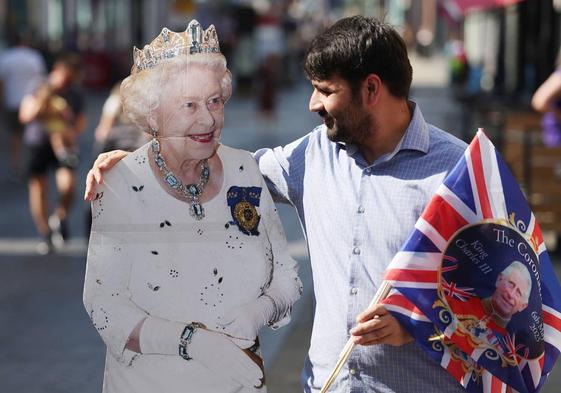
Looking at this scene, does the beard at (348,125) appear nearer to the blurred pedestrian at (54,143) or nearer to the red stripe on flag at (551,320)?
the red stripe on flag at (551,320)

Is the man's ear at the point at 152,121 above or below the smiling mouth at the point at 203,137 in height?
above

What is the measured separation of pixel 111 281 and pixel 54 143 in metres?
8.96

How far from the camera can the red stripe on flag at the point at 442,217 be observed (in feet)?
10.4

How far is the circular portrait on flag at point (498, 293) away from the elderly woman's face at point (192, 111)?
2.33 ft

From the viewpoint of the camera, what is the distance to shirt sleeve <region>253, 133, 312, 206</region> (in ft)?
11.7

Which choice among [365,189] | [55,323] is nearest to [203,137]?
[365,189]

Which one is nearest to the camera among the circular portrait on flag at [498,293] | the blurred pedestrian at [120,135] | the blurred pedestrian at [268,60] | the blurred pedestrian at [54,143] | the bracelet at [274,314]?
the bracelet at [274,314]

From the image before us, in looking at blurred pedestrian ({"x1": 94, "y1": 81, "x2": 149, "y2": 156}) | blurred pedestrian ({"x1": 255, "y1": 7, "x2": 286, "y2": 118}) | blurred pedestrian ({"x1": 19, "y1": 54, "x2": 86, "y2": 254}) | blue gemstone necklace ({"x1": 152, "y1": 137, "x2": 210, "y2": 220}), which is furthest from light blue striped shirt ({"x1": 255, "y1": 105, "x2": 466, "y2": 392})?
blurred pedestrian ({"x1": 255, "y1": 7, "x2": 286, "y2": 118})

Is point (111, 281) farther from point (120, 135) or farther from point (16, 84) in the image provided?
Result: point (16, 84)

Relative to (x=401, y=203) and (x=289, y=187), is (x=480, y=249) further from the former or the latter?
(x=289, y=187)

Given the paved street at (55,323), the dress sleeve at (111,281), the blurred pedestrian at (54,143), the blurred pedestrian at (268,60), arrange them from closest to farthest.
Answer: the dress sleeve at (111,281), the paved street at (55,323), the blurred pedestrian at (54,143), the blurred pedestrian at (268,60)

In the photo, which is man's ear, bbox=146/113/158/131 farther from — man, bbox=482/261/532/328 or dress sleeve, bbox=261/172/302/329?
man, bbox=482/261/532/328

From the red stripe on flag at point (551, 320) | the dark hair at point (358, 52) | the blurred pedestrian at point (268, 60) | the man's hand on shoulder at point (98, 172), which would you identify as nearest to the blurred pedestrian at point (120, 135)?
Result: the dark hair at point (358, 52)

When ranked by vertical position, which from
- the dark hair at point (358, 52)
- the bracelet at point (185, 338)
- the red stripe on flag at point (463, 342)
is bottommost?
the red stripe on flag at point (463, 342)
